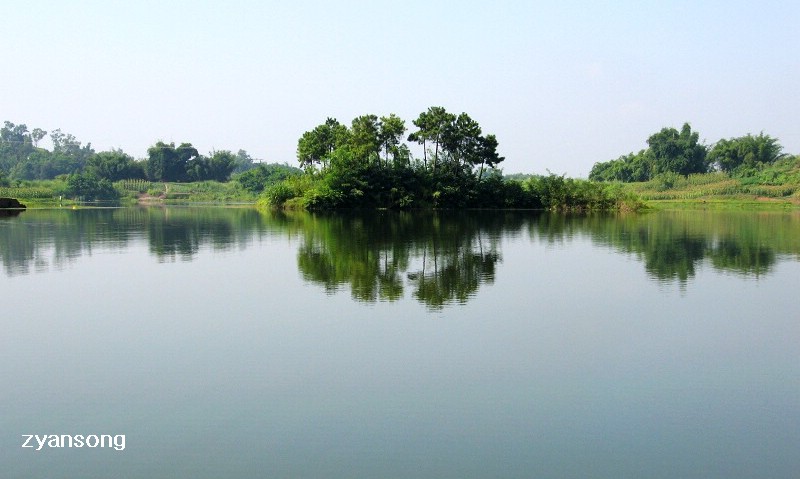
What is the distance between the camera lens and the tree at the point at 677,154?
8144 cm

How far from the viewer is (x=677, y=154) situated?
3246 inches

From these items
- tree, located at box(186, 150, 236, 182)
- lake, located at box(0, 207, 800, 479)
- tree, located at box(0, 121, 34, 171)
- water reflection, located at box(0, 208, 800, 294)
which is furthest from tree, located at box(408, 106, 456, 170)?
tree, located at box(0, 121, 34, 171)

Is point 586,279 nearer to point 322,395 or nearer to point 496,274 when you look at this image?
point 496,274

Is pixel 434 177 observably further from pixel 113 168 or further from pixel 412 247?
pixel 113 168

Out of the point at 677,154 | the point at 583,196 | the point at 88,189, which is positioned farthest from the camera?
the point at 677,154

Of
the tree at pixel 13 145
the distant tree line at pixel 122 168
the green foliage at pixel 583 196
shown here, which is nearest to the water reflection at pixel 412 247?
the green foliage at pixel 583 196

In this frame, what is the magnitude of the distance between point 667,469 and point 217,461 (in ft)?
11.2

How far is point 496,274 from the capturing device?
15.0 metres

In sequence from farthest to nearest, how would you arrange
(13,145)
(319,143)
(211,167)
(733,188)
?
(13,145) < (211,167) < (733,188) < (319,143)

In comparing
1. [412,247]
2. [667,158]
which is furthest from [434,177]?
[667,158]

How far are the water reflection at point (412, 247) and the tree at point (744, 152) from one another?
51.6m

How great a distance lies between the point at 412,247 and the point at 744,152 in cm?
7270

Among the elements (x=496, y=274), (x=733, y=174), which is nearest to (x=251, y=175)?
(x=733, y=174)

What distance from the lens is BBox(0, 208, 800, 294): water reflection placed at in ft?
46.1
